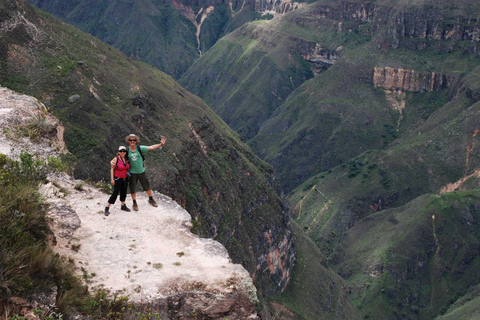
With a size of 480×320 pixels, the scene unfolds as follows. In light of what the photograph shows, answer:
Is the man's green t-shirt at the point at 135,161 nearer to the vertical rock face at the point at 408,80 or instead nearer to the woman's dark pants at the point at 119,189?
the woman's dark pants at the point at 119,189

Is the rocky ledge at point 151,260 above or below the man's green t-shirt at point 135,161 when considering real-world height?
below

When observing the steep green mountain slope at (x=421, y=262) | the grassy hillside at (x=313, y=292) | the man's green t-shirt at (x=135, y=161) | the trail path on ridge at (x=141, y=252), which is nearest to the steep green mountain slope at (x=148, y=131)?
the grassy hillside at (x=313, y=292)

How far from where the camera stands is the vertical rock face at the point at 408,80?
6978 inches

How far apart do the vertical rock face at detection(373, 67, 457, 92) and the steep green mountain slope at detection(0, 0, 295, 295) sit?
395 feet

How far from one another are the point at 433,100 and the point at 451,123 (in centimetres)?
3497

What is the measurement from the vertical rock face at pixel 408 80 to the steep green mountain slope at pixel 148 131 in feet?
395

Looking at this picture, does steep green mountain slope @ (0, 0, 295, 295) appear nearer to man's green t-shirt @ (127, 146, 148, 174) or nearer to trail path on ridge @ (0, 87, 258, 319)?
man's green t-shirt @ (127, 146, 148, 174)

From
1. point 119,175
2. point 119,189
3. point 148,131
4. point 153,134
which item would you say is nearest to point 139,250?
point 119,189

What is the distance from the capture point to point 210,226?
57.1 meters

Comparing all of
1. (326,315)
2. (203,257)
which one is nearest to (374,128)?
(326,315)

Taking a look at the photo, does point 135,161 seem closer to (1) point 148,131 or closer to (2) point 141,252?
(2) point 141,252

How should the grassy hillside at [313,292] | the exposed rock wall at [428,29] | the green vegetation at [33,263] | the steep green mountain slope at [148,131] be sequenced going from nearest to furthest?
1. the green vegetation at [33,263]
2. the steep green mountain slope at [148,131]
3. the grassy hillside at [313,292]
4. the exposed rock wall at [428,29]

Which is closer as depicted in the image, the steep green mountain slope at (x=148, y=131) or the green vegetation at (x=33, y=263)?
the green vegetation at (x=33, y=263)

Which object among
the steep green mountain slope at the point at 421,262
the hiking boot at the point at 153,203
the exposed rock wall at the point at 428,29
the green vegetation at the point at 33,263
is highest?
the green vegetation at the point at 33,263
